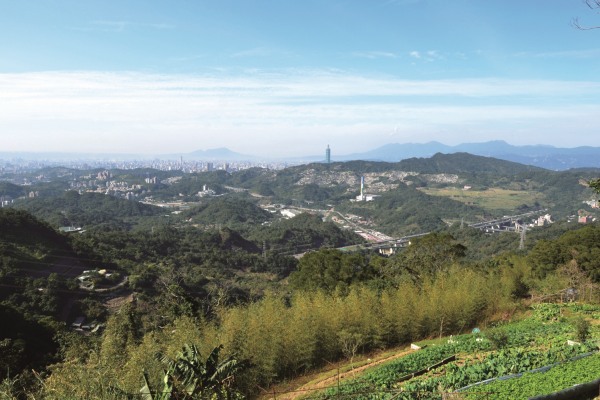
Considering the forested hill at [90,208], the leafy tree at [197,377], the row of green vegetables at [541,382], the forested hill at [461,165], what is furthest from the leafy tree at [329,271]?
the forested hill at [461,165]

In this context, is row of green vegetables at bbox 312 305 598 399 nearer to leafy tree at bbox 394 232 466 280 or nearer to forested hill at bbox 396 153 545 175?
leafy tree at bbox 394 232 466 280

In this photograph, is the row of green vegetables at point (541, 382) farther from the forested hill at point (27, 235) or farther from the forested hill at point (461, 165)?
the forested hill at point (461, 165)

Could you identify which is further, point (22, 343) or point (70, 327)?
point (70, 327)

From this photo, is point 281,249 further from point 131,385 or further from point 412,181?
point 412,181

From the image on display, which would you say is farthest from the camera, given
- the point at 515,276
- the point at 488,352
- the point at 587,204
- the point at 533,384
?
the point at 587,204

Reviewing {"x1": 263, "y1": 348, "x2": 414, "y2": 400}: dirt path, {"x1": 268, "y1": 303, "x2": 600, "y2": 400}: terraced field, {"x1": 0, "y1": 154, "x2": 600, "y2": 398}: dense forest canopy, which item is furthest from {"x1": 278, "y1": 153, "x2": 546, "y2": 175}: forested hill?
{"x1": 263, "y1": 348, "x2": 414, "y2": 400}: dirt path

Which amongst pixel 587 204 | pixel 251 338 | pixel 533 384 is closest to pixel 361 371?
pixel 251 338

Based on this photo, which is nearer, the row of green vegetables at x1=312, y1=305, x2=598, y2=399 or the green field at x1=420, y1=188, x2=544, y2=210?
the row of green vegetables at x1=312, y1=305, x2=598, y2=399

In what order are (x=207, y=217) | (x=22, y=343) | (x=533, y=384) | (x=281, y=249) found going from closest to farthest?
1. (x=533, y=384)
2. (x=22, y=343)
3. (x=281, y=249)
4. (x=207, y=217)

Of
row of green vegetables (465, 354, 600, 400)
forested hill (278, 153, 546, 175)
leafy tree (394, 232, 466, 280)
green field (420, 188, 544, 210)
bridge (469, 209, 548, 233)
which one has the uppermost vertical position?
forested hill (278, 153, 546, 175)
